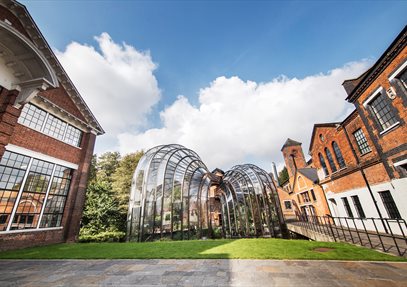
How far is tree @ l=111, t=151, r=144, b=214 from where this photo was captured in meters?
17.5

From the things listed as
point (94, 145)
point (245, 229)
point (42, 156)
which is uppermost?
point (94, 145)

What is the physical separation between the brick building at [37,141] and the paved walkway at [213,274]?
453 cm

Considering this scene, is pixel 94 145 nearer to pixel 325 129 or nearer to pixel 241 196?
pixel 241 196

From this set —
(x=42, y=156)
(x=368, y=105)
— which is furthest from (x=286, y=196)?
(x=42, y=156)

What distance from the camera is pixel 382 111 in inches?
348

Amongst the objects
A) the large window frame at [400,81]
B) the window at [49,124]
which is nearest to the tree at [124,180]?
the window at [49,124]

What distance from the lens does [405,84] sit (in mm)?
7250

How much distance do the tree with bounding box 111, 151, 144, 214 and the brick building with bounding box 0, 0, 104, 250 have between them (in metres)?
5.82

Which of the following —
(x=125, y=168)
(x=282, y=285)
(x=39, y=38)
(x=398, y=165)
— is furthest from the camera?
(x=125, y=168)

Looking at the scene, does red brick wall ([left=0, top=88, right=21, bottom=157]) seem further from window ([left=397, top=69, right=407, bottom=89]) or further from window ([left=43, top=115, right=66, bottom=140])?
window ([left=397, top=69, right=407, bottom=89])

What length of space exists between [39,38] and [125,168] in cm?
1469

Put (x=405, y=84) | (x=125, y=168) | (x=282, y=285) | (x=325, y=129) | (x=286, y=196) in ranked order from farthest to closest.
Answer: (x=286, y=196), (x=125, y=168), (x=325, y=129), (x=405, y=84), (x=282, y=285)

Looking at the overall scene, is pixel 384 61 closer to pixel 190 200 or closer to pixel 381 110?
pixel 381 110

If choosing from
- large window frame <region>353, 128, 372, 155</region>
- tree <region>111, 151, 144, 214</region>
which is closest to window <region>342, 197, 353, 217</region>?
large window frame <region>353, 128, 372, 155</region>
